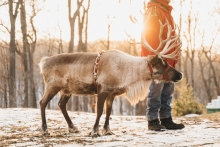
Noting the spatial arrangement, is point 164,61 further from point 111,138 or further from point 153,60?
point 111,138

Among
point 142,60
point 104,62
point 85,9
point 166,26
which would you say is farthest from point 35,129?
point 85,9

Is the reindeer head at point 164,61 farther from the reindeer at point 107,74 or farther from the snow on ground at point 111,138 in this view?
the snow on ground at point 111,138

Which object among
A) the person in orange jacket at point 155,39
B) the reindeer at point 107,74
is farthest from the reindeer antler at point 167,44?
the person in orange jacket at point 155,39

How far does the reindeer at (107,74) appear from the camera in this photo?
517 centimetres

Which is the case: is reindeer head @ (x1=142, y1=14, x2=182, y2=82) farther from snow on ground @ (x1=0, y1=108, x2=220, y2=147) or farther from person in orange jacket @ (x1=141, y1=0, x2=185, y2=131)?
snow on ground @ (x1=0, y1=108, x2=220, y2=147)

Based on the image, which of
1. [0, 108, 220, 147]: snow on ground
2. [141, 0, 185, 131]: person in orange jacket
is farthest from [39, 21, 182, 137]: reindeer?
[0, 108, 220, 147]: snow on ground

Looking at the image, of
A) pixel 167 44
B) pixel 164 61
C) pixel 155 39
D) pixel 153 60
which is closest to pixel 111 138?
pixel 153 60

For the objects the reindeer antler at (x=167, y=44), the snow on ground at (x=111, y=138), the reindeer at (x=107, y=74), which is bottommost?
the snow on ground at (x=111, y=138)

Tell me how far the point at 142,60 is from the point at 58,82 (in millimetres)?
1443

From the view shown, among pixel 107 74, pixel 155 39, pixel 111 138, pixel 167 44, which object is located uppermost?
pixel 155 39

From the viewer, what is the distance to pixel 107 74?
5.15 m

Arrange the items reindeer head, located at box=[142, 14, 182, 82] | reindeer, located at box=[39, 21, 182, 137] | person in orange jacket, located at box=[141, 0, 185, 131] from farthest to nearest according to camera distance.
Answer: person in orange jacket, located at box=[141, 0, 185, 131], reindeer head, located at box=[142, 14, 182, 82], reindeer, located at box=[39, 21, 182, 137]

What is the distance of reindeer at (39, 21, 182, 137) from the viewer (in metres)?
5.17

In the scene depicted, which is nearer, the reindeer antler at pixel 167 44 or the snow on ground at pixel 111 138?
the snow on ground at pixel 111 138
